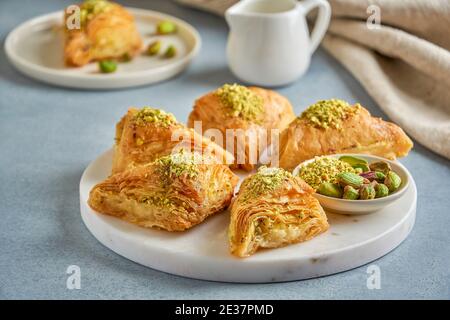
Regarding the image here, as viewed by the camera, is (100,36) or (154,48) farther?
(154,48)

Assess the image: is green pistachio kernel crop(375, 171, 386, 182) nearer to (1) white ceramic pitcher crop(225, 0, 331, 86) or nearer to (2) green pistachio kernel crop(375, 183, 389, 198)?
(2) green pistachio kernel crop(375, 183, 389, 198)

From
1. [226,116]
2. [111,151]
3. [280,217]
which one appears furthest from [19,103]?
[280,217]

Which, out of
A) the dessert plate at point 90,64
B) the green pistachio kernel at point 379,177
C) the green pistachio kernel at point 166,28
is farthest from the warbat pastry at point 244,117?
the green pistachio kernel at point 166,28

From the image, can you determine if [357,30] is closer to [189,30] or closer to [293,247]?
[189,30]

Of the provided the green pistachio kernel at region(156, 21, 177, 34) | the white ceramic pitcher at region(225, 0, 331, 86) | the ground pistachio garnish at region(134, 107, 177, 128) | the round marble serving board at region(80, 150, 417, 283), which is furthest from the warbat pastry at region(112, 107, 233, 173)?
the green pistachio kernel at region(156, 21, 177, 34)

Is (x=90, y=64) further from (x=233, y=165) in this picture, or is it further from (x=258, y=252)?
(x=258, y=252)

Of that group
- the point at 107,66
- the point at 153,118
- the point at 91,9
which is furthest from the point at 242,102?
the point at 91,9

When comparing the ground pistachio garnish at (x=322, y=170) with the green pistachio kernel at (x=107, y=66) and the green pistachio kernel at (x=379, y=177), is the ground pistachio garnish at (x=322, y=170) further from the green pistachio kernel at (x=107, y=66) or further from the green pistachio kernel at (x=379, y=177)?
the green pistachio kernel at (x=107, y=66)

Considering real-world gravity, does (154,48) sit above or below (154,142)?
below
